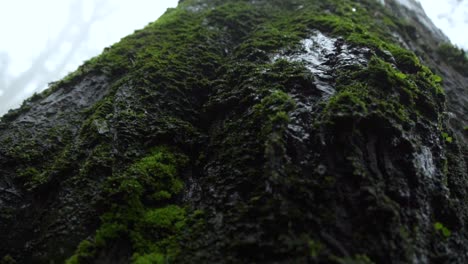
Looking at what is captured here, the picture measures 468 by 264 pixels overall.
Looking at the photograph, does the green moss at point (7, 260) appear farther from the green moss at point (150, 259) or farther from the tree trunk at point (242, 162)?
the green moss at point (150, 259)

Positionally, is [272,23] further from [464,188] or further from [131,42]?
[464,188]

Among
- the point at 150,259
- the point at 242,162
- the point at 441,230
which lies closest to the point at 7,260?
the point at 150,259

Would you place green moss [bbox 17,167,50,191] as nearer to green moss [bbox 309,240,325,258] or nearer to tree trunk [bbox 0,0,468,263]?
tree trunk [bbox 0,0,468,263]

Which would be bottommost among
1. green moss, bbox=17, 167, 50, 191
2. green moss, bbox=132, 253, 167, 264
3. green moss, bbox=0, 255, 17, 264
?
green moss, bbox=0, 255, 17, 264

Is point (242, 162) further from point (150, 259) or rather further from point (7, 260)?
point (7, 260)

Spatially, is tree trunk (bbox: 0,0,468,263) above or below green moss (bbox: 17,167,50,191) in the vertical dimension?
above

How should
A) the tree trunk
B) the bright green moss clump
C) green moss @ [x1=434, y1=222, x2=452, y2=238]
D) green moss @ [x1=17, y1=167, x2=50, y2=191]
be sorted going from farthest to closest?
1. green moss @ [x1=17, y1=167, x2=50, y2=191]
2. green moss @ [x1=434, y1=222, x2=452, y2=238]
3. the bright green moss clump
4. the tree trunk

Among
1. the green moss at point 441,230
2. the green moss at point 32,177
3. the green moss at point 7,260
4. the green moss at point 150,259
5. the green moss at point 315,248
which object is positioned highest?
the green moss at point 441,230

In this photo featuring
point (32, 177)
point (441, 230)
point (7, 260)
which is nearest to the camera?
point (7, 260)

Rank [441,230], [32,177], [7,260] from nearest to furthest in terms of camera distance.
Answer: [7,260] → [441,230] → [32,177]

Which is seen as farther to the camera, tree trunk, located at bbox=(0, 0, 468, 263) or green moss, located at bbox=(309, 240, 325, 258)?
tree trunk, located at bbox=(0, 0, 468, 263)

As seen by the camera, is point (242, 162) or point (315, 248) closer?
point (315, 248)

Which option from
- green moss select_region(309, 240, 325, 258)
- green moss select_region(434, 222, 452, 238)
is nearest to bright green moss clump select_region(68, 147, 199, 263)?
green moss select_region(309, 240, 325, 258)

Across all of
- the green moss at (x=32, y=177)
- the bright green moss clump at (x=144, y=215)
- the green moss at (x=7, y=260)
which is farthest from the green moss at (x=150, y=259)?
the green moss at (x=32, y=177)
